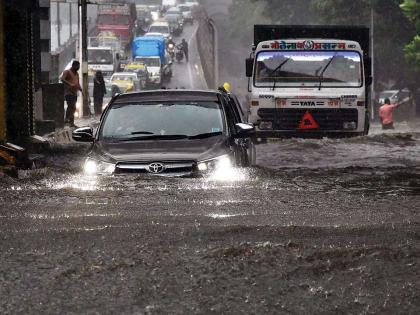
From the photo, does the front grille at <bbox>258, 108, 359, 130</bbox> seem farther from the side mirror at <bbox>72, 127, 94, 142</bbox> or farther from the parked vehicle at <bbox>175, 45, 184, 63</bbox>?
the parked vehicle at <bbox>175, 45, 184, 63</bbox>

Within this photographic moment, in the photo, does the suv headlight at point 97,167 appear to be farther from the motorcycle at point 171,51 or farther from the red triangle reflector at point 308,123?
the motorcycle at point 171,51

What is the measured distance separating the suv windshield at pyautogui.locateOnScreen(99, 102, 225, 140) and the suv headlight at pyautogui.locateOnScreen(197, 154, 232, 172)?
58 centimetres

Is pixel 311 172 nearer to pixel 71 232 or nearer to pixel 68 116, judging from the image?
pixel 71 232

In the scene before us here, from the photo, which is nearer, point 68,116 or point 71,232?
point 71,232

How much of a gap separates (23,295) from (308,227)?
267 centimetres

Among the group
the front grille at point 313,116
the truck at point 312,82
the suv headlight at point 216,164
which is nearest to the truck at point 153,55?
the front grille at point 313,116

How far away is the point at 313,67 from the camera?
22.3m

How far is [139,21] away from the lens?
100 metres

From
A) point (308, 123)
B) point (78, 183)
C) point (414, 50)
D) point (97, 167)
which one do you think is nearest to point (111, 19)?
point (414, 50)

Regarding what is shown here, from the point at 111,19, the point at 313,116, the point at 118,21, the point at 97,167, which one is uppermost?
the point at 111,19

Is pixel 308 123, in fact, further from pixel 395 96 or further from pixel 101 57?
pixel 395 96

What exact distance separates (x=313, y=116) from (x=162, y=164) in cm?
1115

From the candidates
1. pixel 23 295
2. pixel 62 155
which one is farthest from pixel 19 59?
pixel 23 295

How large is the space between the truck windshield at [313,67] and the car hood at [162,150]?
391 inches
